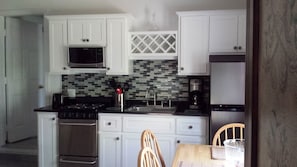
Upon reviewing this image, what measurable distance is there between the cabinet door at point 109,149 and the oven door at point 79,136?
0.27 feet

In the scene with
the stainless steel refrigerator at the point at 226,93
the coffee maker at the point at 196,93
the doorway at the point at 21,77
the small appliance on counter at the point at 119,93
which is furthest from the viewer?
the doorway at the point at 21,77

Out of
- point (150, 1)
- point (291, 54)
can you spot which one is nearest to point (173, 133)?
point (150, 1)

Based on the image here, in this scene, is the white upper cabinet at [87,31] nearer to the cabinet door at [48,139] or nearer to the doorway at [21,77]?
the cabinet door at [48,139]

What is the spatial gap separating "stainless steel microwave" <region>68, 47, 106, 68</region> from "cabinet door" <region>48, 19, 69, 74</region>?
0.48 feet

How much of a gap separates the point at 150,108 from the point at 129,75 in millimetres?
568

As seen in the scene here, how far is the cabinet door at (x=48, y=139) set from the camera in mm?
3629

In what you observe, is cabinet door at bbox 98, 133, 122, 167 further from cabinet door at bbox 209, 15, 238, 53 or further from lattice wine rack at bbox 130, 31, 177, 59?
cabinet door at bbox 209, 15, 238, 53

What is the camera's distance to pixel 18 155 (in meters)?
4.38

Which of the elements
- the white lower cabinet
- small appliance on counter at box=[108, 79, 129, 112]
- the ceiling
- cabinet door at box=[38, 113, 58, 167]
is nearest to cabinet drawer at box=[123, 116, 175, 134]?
the white lower cabinet

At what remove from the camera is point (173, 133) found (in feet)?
11.0

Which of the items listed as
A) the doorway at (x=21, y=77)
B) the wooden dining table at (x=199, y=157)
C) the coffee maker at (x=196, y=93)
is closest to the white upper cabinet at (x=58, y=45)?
the doorway at (x=21, y=77)

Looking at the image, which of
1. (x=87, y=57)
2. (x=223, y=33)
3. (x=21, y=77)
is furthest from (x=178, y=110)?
(x=21, y=77)

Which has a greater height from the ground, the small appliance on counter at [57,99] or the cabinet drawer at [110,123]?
the small appliance on counter at [57,99]

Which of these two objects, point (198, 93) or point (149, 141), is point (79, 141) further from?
point (198, 93)
